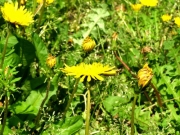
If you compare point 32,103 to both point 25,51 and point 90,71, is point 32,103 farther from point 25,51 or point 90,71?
point 90,71

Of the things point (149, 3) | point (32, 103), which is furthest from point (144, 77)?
point (149, 3)

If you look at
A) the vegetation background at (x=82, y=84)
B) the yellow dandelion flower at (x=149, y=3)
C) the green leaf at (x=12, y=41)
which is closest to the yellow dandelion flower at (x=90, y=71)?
the vegetation background at (x=82, y=84)

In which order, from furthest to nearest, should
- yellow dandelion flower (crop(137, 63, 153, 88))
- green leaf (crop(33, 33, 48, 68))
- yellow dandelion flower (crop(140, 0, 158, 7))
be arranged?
yellow dandelion flower (crop(140, 0, 158, 7)) < green leaf (crop(33, 33, 48, 68)) < yellow dandelion flower (crop(137, 63, 153, 88))

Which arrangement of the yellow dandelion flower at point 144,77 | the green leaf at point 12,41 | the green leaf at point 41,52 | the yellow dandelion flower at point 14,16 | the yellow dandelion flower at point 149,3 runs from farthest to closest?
the yellow dandelion flower at point 149,3, the green leaf at point 41,52, the green leaf at point 12,41, the yellow dandelion flower at point 14,16, the yellow dandelion flower at point 144,77

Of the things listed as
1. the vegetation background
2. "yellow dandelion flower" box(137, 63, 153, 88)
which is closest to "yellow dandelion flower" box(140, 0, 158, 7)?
the vegetation background

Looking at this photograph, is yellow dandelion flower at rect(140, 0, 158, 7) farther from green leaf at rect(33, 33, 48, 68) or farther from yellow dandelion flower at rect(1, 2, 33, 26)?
yellow dandelion flower at rect(1, 2, 33, 26)

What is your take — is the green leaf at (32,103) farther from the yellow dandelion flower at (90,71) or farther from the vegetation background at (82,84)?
the yellow dandelion flower at (90,71)

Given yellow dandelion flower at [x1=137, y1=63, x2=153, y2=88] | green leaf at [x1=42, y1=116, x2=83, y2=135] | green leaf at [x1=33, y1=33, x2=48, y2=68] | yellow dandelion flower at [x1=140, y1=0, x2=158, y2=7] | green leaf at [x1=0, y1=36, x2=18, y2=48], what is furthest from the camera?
yellow dandelion flower at [x1=140, y1=0, x2=158, y2=7]

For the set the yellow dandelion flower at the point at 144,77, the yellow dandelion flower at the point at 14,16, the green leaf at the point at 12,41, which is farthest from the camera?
the green leaf at the point at 12,41
